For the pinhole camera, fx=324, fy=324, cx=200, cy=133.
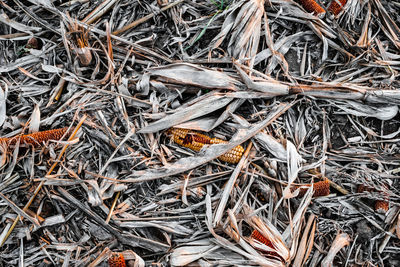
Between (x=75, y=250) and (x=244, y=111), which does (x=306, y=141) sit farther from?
(x=75, y=250)

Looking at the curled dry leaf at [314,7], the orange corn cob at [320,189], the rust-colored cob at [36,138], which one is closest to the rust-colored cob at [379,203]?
the orange corn cob at [320,189]

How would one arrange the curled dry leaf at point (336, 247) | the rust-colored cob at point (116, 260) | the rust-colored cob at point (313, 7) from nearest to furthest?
the rust-colored cob at point (116, 260) < the curled dry leaf at point (336, 247) < the rust-colored cob at point (313, 7)

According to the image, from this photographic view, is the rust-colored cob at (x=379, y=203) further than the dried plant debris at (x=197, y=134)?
Yes

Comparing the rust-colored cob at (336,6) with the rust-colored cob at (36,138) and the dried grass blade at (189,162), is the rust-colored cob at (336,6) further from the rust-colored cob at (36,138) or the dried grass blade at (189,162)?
the rust-colored cob at (36,138)

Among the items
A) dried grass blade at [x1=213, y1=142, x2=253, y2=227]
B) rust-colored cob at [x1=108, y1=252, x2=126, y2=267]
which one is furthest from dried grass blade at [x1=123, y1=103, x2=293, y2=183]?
rust-colored cob at [x1=108, y1=252, x2=126, y2=267]

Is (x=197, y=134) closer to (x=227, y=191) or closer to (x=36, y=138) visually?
(x=227, y=191)

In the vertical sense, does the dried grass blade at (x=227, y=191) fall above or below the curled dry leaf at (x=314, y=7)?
below

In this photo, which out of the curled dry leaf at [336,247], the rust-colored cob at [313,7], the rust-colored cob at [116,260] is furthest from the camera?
the rust-colored cob at [313,7]
